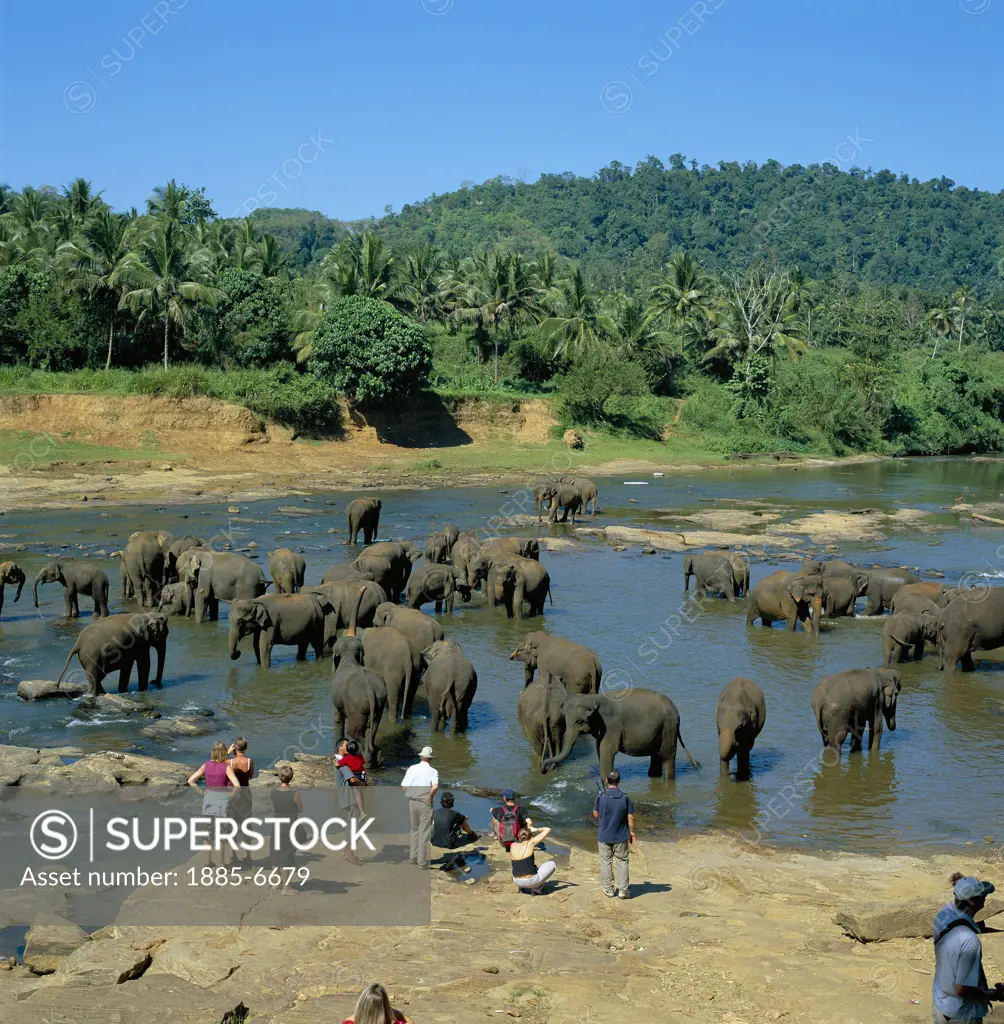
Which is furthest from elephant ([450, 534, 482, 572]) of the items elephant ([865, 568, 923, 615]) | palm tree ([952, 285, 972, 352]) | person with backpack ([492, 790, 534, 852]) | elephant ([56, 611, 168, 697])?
palm tree ([952, 285, 972, 352])

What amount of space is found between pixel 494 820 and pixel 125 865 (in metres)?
3.53

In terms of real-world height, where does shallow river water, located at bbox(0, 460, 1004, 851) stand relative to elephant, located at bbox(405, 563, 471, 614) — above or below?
below

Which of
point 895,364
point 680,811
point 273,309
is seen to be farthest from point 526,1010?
point 895,364

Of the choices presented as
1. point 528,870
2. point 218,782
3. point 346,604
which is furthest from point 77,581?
point 528,870

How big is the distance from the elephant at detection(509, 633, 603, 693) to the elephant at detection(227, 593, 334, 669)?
153 inches

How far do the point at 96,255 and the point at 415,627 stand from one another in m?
36.8

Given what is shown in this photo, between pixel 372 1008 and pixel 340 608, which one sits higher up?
pixel 372 1008

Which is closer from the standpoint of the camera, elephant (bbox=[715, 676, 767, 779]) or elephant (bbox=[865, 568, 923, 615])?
elephant (bbox=[715, 676, 767, 779])

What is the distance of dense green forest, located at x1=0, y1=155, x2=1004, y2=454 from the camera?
5097 cm

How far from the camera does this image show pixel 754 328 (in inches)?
2827

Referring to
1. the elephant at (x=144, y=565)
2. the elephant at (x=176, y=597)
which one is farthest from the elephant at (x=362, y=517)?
the elephant at (x=176, y=597)

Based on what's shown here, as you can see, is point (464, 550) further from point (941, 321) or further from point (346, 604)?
point (941, 321)

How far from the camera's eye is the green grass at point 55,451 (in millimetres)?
42812

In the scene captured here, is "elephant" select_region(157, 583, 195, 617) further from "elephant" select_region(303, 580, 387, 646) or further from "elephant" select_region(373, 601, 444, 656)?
"elephant" select_region(373, 601, 444, 656)
